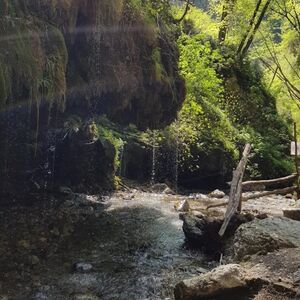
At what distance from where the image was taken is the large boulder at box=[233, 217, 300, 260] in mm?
5168

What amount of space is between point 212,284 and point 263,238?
1.27m

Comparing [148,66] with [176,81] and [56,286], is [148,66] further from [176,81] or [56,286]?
[56,286]

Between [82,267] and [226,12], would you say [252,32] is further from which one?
[82,267]

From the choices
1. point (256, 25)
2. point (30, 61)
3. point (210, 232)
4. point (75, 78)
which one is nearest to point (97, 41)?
point (75, 78)

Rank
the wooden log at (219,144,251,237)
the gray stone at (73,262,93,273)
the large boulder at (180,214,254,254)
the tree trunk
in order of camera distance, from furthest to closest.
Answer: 1. the tree trunk
2. the large boulder at (180,214,254,254)
3. the wooden log at (219,144,251,237)
4. the gray stone at (73,262,93,273)

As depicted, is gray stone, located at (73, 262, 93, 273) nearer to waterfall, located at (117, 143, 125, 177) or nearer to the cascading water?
the cascading water

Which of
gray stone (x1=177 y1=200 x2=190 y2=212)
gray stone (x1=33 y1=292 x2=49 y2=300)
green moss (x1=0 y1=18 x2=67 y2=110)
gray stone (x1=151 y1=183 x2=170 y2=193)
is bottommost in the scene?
gray stone (x1=151 y1=183 x2=170 y2=193)

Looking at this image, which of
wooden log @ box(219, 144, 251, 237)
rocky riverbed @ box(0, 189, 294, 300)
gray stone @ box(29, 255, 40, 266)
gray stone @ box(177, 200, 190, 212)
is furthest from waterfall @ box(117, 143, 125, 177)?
gray stone @ box(29, 255, 40, 266)

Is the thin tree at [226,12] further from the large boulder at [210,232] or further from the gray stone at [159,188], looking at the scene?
the large boulder at [210,232]

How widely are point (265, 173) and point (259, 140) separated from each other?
1956 mm

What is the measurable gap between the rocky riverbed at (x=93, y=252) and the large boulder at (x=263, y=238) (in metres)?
0.37

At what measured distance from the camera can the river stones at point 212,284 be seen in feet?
14.2

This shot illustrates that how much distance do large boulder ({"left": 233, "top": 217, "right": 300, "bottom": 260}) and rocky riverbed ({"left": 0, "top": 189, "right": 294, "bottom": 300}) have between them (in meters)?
0.37

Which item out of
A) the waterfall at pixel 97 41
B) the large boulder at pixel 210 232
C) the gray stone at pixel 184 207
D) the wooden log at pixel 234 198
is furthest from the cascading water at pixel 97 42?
the large boulder at pixel 210 232
